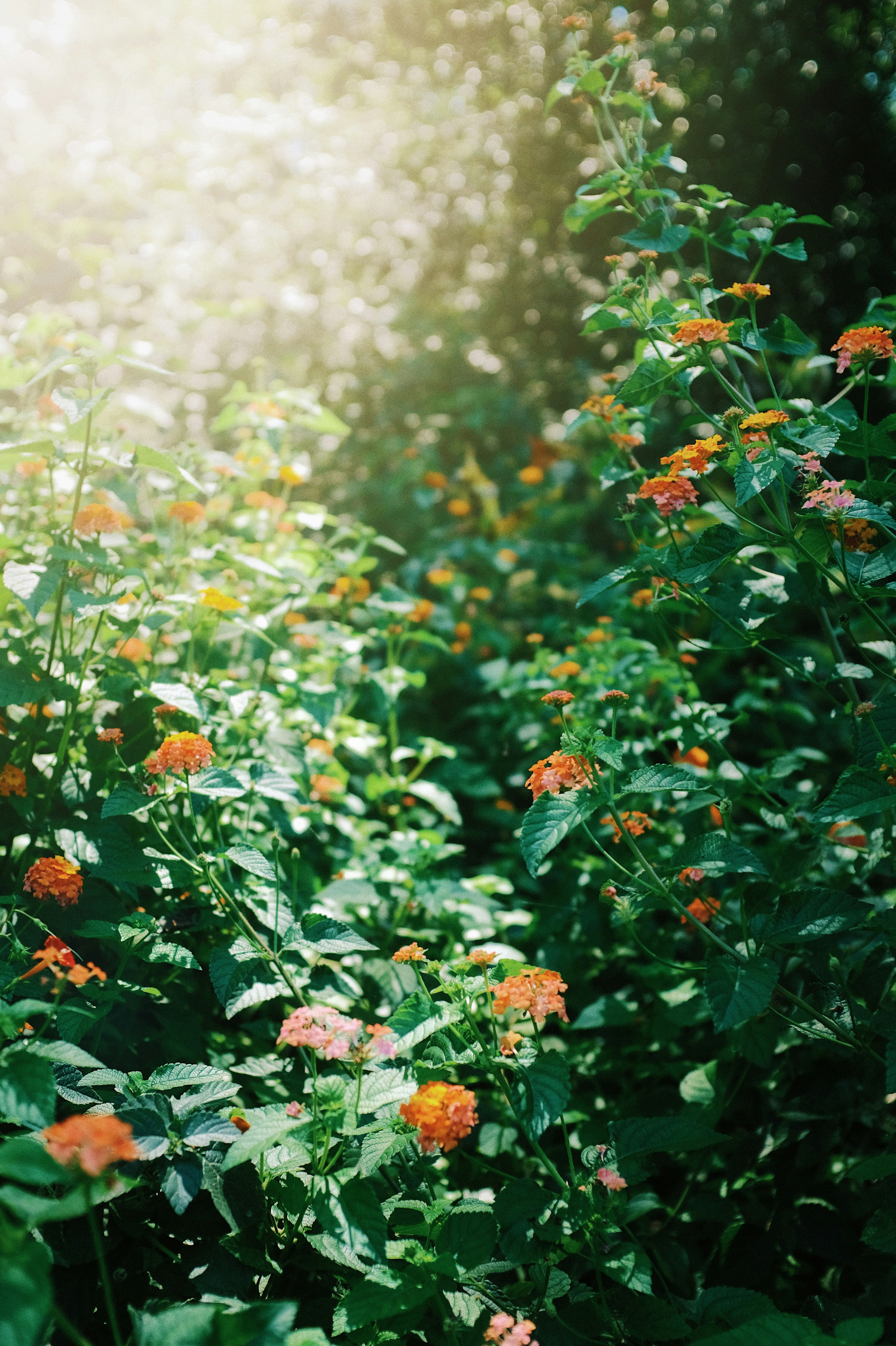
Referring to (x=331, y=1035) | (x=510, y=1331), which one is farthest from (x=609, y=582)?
(x=510, y=1331)

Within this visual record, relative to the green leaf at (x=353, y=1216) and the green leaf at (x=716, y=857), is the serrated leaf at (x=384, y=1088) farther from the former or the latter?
the green leaf at (x=716, y=857)

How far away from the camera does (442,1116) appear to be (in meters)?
0.98

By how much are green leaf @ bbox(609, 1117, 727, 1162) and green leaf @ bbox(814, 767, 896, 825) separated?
45 centimetres

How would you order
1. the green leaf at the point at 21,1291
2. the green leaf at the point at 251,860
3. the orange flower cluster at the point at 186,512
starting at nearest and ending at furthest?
the green leaf at the point at 21,1291
the green leaf at the point at 251,860
the orange flower cluster at the point at 186,512

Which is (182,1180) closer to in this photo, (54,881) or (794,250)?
(54,881)

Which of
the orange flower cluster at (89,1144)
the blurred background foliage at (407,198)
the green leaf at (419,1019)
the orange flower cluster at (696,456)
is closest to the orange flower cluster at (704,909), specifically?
the green leaf at (419,1019)

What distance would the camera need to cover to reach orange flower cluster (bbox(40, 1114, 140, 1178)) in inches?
28.0

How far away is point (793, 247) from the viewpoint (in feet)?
4.90

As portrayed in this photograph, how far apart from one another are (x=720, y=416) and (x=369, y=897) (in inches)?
42.3

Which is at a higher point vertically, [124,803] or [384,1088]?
[124,803]

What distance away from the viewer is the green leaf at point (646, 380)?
136cm

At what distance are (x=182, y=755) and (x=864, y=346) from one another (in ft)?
3.95

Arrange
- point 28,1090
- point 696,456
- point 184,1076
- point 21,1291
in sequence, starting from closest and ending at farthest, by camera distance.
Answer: point 21,1291 → point 28,1090 → point 184,1076 → point 696,456

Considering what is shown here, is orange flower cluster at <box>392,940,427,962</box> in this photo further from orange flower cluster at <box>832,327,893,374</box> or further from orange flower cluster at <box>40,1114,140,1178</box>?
orange flower cluster at <box>832,327,893,374</box>
